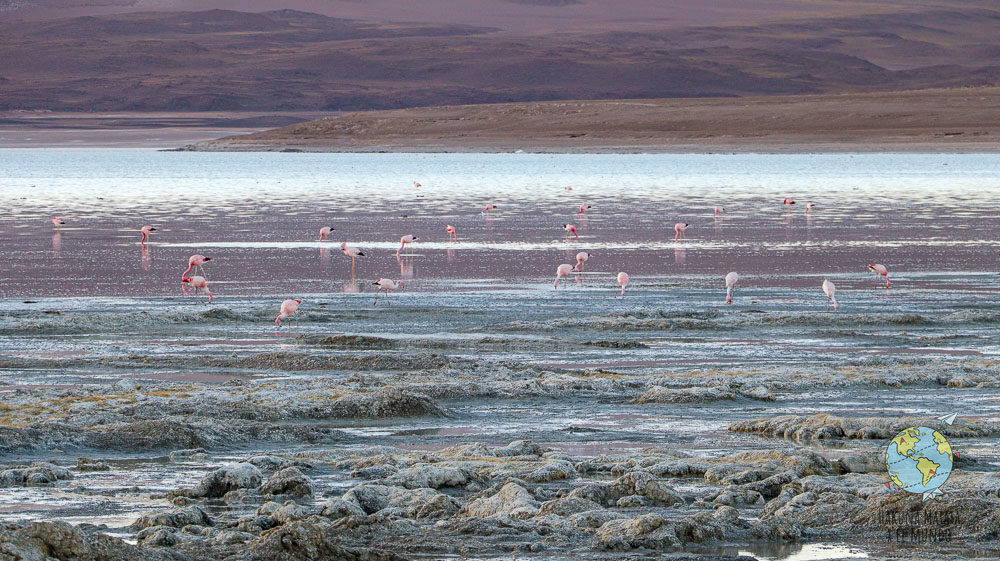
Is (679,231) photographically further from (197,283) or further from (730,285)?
(197,283)

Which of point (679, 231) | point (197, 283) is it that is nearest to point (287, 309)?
point (197, 283)

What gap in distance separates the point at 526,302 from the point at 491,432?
6921mm

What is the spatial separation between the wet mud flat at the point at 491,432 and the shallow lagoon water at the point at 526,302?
0.20 ft

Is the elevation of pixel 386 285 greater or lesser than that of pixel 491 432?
greater

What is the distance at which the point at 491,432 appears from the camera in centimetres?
959

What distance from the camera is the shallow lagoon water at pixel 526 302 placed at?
9.97m

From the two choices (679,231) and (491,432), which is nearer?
(491,432)

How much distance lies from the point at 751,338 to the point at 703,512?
6928 millimetres

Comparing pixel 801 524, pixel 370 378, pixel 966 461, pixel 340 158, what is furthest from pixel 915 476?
pixel 340 158

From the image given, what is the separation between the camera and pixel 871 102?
102688mm

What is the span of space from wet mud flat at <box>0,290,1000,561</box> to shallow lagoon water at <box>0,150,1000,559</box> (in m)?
0.06

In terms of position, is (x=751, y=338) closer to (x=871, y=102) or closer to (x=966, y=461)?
(x=966, y=461)

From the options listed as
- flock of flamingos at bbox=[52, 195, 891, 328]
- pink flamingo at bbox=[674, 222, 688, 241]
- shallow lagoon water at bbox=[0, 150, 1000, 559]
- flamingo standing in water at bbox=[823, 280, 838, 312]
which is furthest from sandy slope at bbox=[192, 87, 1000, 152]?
flamingo standing in water at bbox=[823, 280, 838, 312]

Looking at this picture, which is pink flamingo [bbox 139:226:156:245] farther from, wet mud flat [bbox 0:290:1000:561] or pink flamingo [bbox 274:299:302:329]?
pink flamingo [bbox 274:299:302:329]
